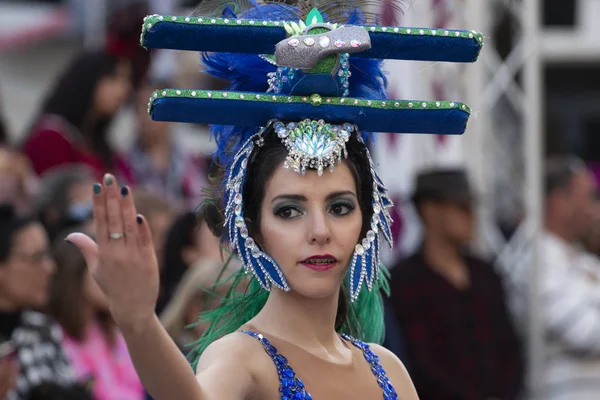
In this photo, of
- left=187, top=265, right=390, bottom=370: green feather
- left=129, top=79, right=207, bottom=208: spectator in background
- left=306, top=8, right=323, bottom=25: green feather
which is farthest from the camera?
left=129, top=79, right=207, bottom=208: spectator in background

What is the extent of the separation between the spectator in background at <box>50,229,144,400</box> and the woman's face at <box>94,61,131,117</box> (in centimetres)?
131

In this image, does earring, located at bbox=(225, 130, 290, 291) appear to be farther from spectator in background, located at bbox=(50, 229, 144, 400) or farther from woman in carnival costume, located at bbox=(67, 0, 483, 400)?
spectator in background, located at bbox=(50, 229, 144, 400)

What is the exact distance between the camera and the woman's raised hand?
2.39 m

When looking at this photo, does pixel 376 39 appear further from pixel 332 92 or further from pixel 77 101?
pixel 77 101

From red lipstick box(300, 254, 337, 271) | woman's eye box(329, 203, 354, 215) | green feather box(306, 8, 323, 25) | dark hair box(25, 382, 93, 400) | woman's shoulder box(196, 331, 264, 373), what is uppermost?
green feather box(306, 8, 323, 25)

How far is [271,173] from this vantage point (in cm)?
304

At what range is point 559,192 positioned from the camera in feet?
25.0

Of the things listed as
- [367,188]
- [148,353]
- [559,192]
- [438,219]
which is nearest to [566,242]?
[559,192]

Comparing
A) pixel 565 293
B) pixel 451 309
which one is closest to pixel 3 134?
pixel 451 309

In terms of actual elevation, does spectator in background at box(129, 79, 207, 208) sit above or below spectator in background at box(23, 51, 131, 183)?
below

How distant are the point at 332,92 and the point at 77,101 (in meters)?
3.82

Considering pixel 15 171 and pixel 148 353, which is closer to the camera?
pixel 148 353

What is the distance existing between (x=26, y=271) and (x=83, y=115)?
5.93 ft

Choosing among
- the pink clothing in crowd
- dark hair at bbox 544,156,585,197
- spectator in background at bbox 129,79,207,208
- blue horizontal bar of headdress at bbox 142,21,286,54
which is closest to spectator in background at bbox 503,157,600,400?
dark hair at bbox 544,156,585,197
